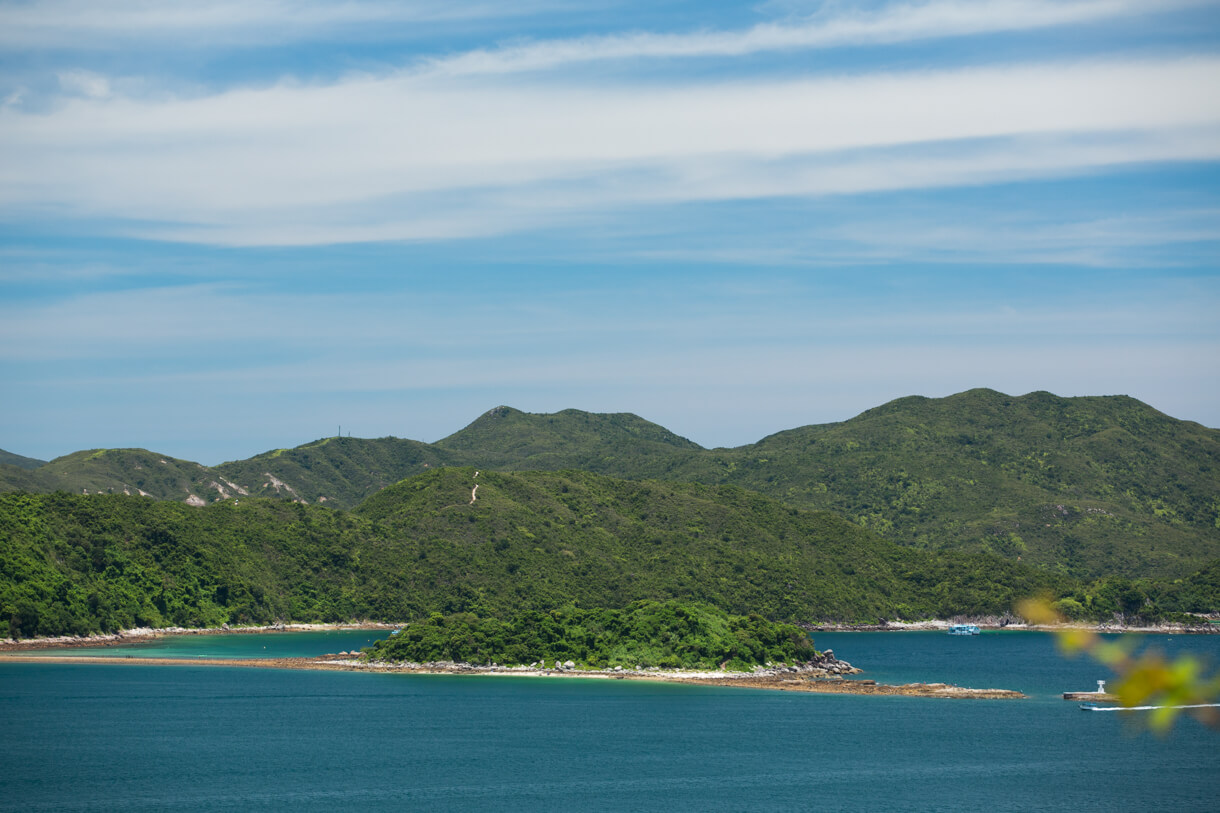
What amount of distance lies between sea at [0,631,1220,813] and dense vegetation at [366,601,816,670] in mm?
2859

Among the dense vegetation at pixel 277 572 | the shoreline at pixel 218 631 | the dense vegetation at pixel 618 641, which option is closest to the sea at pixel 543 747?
the dense vegetation at pixel 618 641

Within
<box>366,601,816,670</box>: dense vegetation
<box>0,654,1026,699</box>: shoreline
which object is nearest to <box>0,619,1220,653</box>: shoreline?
<box>0,654,1026,699</box>: shoreline

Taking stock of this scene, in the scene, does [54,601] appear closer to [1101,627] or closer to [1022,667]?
[1022,667]

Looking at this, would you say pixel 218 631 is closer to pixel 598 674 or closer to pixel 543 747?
pixel 598 674

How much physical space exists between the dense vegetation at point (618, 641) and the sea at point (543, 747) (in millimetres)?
2859

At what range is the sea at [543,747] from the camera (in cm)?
6316

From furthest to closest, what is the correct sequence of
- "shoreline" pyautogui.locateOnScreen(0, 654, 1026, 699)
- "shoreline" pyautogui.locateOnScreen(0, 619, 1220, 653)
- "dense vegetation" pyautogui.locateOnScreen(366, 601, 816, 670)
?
"shoreline" pyautogui.locateOnScreen(0, 619, 1220, 653) < "dense vegetation" pyautogui.locateOnScreen(366, 601, 816, 670) < "shoreline" pyautogui.locateOnScreen(0, 654, 1026, 699)

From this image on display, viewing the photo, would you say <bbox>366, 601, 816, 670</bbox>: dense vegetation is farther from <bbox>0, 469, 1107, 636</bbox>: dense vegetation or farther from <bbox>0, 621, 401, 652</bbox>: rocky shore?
<bbox>0, 469, 1107, 636</bbox>: dense vegetation

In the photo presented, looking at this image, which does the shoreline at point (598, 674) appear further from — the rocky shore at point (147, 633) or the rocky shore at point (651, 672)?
the rocky shore at point (147, 633)

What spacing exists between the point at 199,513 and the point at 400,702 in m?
96.7

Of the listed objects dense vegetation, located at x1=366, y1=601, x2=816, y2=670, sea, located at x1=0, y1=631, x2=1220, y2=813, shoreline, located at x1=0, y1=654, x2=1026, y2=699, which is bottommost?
sea, located at x1=0, y1=631, x2=1220, y2=813

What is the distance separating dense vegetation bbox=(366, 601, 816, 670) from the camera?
11044 cm

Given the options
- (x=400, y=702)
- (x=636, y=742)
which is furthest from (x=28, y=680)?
(x=636, y=742)

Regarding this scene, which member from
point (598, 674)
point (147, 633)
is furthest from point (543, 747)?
point (147, 633)
